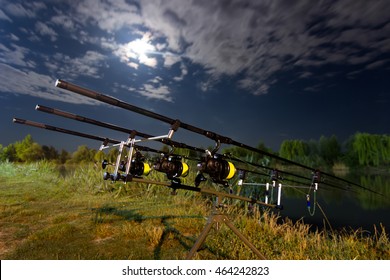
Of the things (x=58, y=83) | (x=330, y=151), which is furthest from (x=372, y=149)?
(x=58, y=83)

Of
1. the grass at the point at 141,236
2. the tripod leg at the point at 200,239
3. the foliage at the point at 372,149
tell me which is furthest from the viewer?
the foliage at the point at 372,149

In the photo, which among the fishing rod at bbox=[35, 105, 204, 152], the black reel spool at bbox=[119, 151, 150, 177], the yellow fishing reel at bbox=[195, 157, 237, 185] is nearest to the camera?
the yellow fishing reel at bbox=[195, 157, 237, 185]

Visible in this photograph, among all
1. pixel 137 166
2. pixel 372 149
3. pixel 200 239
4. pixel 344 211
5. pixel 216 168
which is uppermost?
pixel 372 149

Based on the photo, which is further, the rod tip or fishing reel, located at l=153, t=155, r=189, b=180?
fishing reel, located at l=153, t=155, r=189, b=180

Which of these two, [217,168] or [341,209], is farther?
[341,209]

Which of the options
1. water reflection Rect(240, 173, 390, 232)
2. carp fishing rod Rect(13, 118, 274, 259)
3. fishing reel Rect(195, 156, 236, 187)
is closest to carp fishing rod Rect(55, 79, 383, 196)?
fishing reel Rect(195, 156, 236, 187)

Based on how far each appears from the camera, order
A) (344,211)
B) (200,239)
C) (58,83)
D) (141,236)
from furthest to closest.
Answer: (344,211), (141,236), (200,239), (58,83)

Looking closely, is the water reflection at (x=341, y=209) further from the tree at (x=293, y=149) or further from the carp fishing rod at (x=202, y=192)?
the tree at (x=293, y=149)

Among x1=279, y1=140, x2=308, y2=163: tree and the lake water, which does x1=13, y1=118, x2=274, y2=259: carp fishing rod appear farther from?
x1=279, y1=140, x2=308, y2=163: tree

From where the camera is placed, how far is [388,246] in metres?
6.07

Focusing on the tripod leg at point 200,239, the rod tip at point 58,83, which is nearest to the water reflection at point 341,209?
the tripod leg at point 200,239

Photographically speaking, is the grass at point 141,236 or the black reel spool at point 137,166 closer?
the black reel spool at point 137,166

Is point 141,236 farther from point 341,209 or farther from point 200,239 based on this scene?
point 341,209
